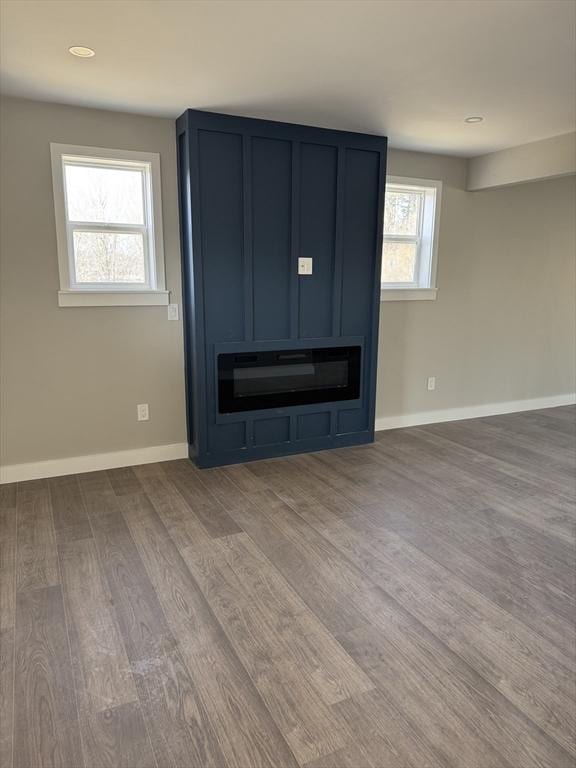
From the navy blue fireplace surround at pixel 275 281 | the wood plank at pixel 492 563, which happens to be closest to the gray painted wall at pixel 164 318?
the navy blue fireplace surround at pixel 275 281

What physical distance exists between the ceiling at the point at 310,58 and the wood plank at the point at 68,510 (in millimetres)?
2532

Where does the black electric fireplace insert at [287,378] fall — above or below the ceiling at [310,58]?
below

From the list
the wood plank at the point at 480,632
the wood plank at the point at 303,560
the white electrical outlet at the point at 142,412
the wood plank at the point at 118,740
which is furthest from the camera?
the white electrical outlet at the point at 142,412

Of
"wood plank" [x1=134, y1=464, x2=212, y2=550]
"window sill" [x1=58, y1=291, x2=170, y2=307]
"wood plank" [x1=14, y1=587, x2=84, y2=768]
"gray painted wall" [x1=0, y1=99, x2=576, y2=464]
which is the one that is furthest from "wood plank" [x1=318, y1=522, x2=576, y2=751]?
"window sill" [x1=58, y1=291, x2=170, y2=307]

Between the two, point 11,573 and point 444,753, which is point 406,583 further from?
point 11,573

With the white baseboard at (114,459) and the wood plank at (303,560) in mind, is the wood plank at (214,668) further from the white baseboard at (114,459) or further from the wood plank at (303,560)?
the white baseboard at (114,459)

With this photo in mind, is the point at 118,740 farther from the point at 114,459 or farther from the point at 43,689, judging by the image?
the point at 114,459

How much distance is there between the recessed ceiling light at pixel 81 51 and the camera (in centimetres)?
254

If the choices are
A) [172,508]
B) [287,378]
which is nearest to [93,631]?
[172,508]

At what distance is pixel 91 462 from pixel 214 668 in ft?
7.62

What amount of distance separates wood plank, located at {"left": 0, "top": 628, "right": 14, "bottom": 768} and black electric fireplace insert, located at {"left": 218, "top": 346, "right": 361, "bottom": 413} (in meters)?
2.19

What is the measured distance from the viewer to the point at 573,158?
13.2 feet

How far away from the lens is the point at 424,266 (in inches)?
197

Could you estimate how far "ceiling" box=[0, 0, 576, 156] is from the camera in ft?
7.18
